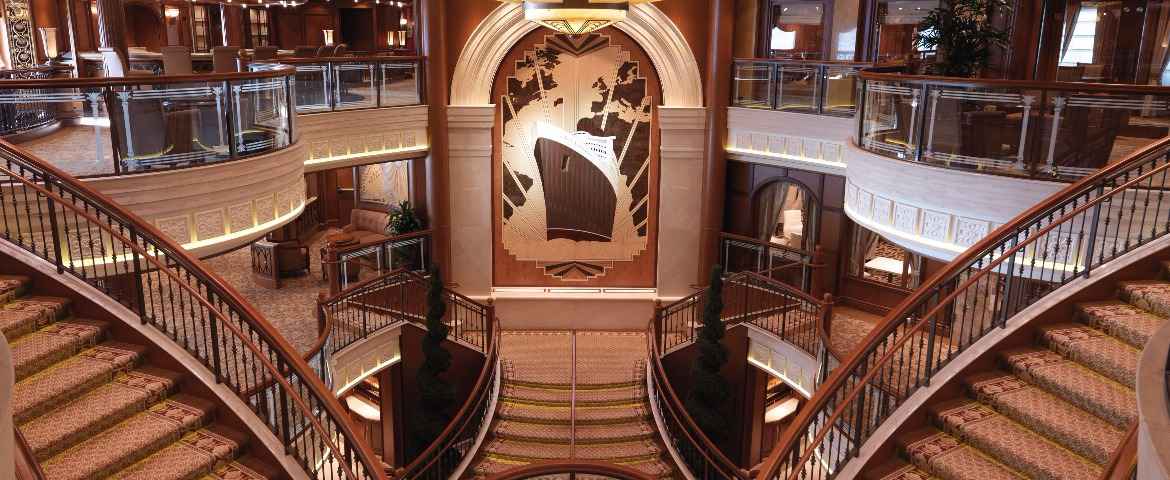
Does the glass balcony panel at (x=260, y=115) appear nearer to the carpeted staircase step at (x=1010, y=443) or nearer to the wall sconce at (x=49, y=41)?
the carpeted staircase step at (x=1010, y=443)

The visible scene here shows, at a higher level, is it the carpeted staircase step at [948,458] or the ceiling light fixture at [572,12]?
the ceiling light fixture at [572,12]

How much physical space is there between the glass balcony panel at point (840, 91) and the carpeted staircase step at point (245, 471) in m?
8.14

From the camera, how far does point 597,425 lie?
10586 mm

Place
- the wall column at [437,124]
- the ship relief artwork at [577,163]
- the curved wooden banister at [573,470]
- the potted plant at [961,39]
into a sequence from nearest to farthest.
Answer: the potted plant at [961,39], the curved wooden banister at [573,470], the wall column at [437,124], the ship relief artwork at [577,163]

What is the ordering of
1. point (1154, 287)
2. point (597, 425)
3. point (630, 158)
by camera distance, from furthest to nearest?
point (630, 158) < point (597, 425) < point (1154, 287)

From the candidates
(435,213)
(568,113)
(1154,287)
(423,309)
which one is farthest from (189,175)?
(1154,287)

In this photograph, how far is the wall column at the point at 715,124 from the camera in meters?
11.7

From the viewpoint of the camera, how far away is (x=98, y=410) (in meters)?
4.97

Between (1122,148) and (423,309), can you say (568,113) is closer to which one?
(423,309)

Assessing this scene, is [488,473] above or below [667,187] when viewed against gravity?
below

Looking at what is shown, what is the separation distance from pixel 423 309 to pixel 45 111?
17.7 ft

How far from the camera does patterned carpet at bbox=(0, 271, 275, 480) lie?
472 centimetres

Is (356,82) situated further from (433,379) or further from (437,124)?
(433,379)

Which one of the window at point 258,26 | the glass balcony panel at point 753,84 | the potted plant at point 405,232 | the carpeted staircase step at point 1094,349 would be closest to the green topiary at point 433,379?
the potted plant at point 405,232
